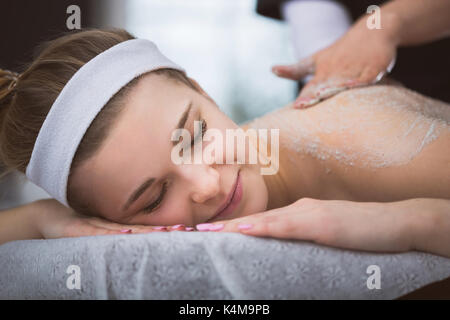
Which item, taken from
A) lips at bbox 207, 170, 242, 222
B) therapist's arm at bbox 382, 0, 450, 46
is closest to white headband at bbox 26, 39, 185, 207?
lips at bbox 207, 170, 242, 222

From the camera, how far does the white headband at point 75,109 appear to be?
0.64 metres

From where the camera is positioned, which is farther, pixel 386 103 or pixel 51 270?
pixel 386 103

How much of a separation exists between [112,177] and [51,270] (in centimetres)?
16

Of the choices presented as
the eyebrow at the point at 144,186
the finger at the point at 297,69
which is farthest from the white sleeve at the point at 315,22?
the eyebrow at the point at 144,186

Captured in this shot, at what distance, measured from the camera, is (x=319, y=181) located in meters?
0.82

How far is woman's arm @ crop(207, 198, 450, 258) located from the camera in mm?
500

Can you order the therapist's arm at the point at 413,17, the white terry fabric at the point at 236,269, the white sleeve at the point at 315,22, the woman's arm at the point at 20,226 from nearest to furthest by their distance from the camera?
the white terry fabric at the point at 236,269 → the woman's arm at the point at 20,226 → the therapist's arm at the point at 413,17 → the white sleeve at the point at 315,22

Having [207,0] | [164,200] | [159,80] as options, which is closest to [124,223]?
[164,200]

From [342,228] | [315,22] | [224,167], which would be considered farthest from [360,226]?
[315,22]

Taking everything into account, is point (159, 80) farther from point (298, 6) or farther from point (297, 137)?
point (298, 6)

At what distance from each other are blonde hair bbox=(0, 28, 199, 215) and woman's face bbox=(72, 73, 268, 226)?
20mm

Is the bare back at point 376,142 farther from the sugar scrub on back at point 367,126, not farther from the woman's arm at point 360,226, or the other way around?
the woman's arm at point 360,226

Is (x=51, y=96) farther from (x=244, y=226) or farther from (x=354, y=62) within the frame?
(x=354, y=62)

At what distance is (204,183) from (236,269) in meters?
0.19
